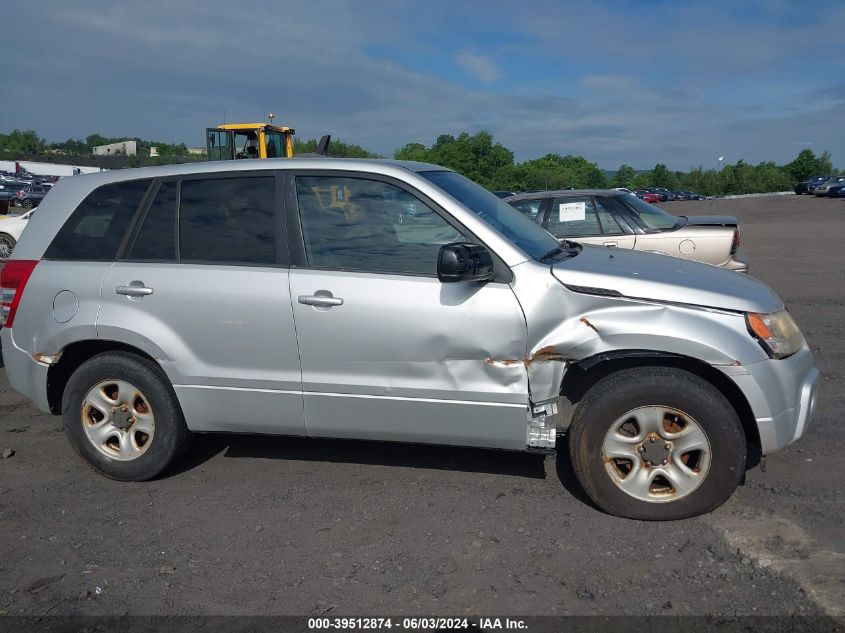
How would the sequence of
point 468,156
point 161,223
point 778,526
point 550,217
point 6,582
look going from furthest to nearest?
1. point 468,156
2. point 550,217
3. point 161,223
4. point 778,526
5. point 6,582

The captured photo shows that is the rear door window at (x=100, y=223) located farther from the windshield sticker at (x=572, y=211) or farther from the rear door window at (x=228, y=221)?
the windshield sticker at (x=572, y=211)

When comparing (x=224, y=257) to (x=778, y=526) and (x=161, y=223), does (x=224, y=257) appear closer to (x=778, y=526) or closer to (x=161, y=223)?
(x=161, y=223)

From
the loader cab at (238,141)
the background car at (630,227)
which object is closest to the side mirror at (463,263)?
the background car at (630,227)

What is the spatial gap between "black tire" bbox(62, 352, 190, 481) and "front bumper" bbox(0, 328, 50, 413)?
0.60 ft

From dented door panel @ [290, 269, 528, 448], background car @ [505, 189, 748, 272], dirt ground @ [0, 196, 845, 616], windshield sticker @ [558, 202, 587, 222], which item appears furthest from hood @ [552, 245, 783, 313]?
windshield sticker @ [558, 202, 587, 222]

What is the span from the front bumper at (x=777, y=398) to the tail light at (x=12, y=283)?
Result: 13.7 feet

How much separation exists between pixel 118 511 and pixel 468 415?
2086 millimetres

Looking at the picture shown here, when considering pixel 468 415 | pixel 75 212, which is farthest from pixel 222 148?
pixel 468 415

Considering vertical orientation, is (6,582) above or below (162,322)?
below

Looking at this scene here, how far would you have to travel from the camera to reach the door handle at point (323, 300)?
4258 mm

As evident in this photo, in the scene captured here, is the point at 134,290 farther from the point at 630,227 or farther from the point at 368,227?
the point at 630,227

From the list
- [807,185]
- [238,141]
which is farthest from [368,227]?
[807,185]

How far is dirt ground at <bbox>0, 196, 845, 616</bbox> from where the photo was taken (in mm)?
3428

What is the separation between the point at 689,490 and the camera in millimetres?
4004
